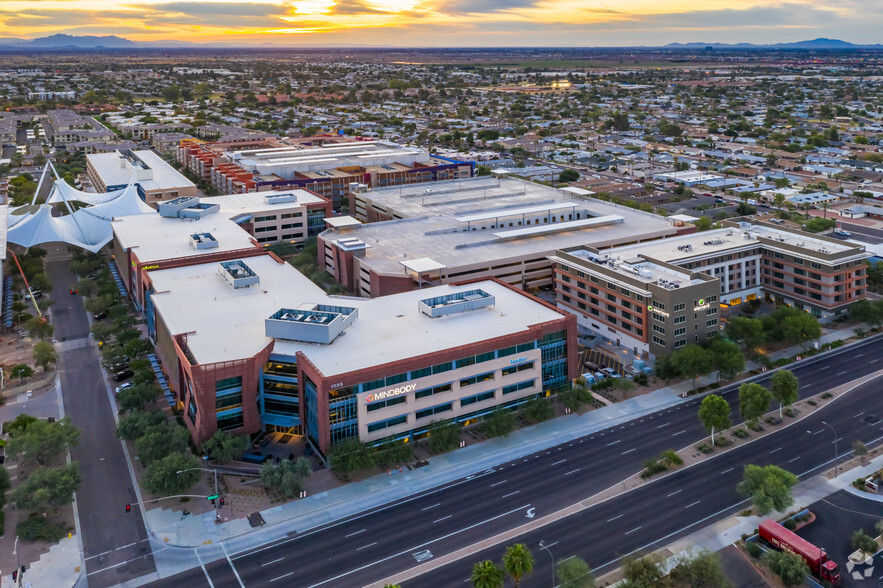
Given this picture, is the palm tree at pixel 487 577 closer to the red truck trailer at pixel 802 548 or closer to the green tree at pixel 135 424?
the red truck trailer at pixel 802 548

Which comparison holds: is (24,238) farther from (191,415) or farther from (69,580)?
(69,580)

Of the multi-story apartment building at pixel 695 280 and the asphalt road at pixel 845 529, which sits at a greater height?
the multi-story apartment building at pixel 695 280

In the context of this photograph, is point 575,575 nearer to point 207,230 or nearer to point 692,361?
point 692,361

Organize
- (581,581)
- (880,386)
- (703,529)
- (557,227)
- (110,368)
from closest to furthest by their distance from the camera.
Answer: (581,581) < (703,529) < (880,386) < (110,368) < (557,227)

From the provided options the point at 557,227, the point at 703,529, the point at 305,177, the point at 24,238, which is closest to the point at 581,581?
the point at 703,529

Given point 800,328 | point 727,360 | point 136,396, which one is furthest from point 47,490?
point 800,328

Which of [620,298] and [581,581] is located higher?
[620,298]

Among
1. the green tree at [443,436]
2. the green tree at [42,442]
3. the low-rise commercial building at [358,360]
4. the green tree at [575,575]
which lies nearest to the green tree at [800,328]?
the low-rise commercial building at [358,360]
